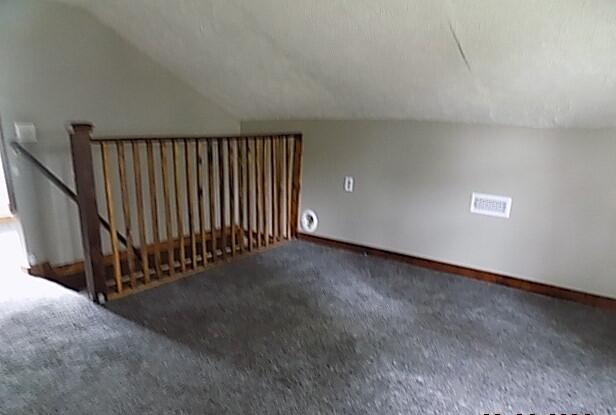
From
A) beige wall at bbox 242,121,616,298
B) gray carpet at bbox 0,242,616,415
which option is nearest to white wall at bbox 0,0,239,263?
gray carpet at bbox 0,242,616,415

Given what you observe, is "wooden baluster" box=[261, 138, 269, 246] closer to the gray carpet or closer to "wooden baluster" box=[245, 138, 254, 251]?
"wooden baluster" box=[245, 138, 254, 251]

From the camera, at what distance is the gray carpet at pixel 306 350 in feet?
5.60

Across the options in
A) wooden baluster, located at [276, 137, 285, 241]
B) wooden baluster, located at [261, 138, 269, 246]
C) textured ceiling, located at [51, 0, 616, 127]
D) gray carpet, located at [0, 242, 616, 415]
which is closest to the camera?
gray carpet, located at [0, 242, 616, 415]

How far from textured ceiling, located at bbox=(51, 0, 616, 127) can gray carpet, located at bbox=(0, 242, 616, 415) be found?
1.27 meters

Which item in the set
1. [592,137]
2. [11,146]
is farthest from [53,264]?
[592,137]

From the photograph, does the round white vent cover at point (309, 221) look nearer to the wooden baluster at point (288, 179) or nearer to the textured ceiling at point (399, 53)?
the wooden baluster at point (288, 179)

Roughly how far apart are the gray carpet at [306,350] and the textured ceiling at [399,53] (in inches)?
49.9

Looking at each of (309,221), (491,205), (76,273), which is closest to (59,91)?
(76,273)

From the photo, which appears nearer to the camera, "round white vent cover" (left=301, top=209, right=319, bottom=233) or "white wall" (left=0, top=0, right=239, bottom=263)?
"white wall" (left=0, top=0, right=239, bottom=263)

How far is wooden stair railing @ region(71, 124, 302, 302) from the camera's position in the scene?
8.39 feet

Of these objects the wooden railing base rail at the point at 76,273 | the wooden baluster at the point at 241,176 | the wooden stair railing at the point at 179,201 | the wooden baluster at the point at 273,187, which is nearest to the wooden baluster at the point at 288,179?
the wooden stair railing at the point at 179,201

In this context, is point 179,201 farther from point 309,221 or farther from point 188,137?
point 309,221

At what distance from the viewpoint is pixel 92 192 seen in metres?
2.37

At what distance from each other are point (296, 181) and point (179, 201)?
1114 millimetres
